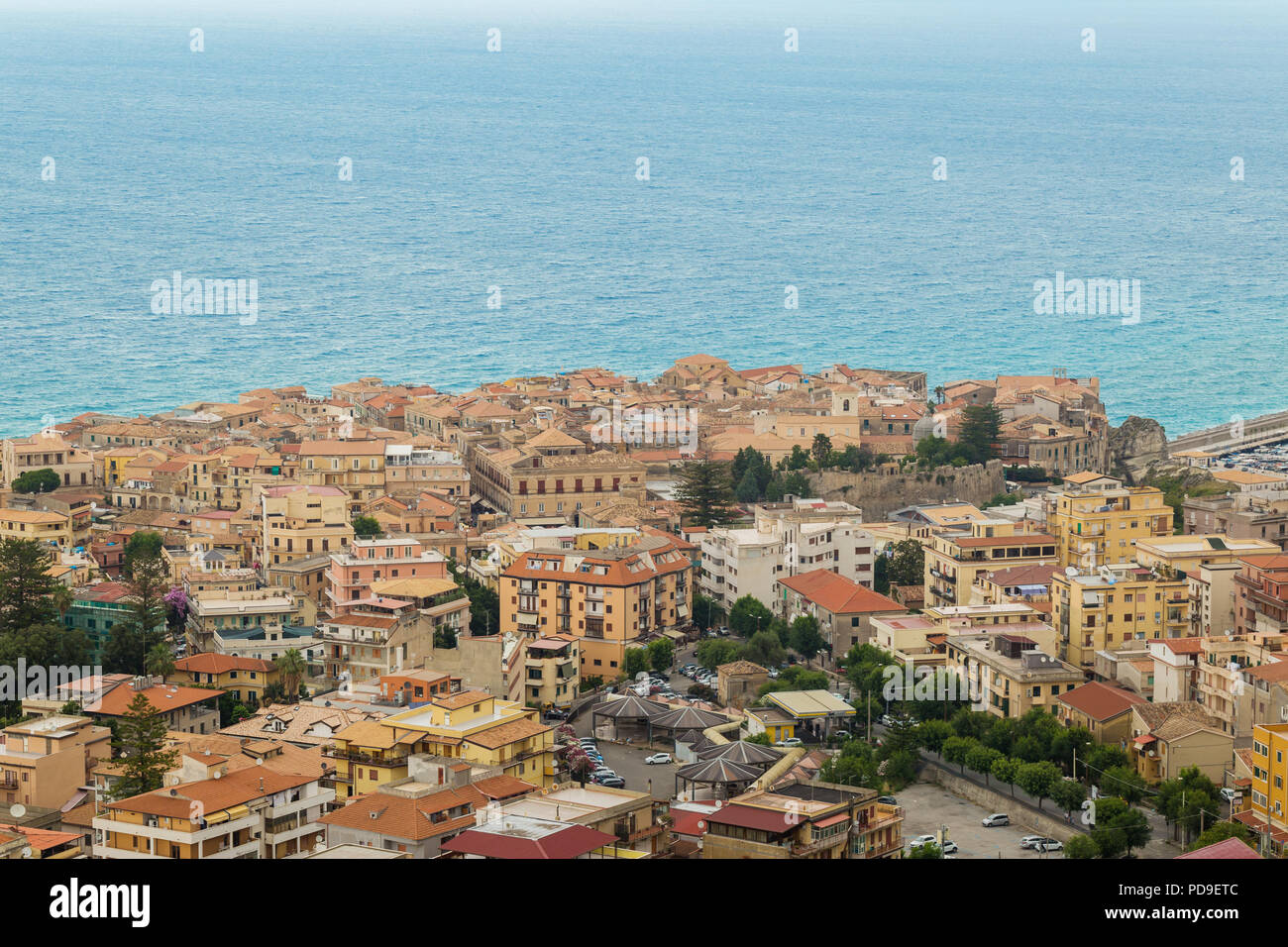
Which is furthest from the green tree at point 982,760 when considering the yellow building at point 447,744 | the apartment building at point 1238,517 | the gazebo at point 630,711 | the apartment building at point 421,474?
the apartment building at point 421,474

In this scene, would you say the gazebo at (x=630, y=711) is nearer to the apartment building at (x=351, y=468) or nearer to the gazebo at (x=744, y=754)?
the gazebo at (x=744, y=754)

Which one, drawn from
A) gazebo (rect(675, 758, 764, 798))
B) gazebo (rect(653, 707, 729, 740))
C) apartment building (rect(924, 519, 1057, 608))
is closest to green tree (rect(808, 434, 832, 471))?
apartment building (rect(924, 519, 1057, 608))

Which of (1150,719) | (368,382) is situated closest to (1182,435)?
(368,382)

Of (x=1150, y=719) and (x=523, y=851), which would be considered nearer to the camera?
(x=523, y=851)

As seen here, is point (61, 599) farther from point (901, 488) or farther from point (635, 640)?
point (901, 488)

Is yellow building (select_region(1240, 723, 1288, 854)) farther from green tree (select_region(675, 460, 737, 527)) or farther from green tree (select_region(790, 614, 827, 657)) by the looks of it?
green tree (select_region(675, 460, 737, 527))
